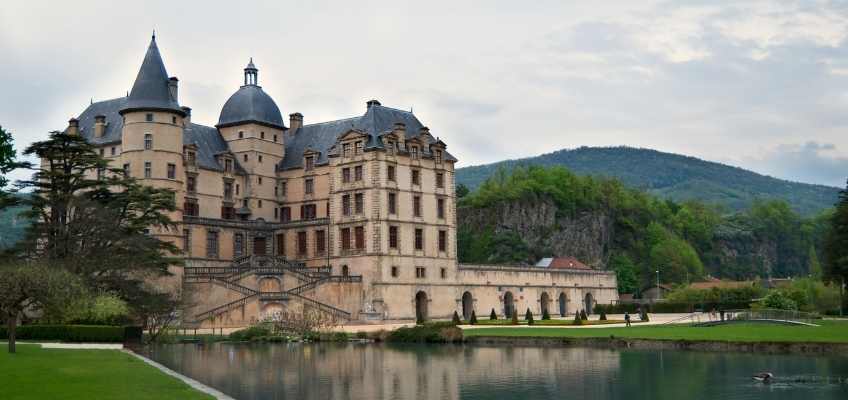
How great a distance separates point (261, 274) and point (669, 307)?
3375 centimetres

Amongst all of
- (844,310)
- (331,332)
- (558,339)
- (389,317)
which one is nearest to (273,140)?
(389,317)

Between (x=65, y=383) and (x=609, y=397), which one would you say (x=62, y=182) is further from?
(x=609, y=397)

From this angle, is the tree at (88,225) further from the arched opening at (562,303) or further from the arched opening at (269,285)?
the arched opening at (562,303)

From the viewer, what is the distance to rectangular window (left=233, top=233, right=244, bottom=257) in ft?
217

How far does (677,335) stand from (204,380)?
2192cm

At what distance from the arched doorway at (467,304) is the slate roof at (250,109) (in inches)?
715

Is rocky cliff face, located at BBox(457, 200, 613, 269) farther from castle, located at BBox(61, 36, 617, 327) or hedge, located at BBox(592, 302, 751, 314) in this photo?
castle, located at BBox(61, 36, 617, 327)

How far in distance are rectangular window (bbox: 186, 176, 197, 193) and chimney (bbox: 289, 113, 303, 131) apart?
1235 centimetres

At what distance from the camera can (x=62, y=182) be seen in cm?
4391

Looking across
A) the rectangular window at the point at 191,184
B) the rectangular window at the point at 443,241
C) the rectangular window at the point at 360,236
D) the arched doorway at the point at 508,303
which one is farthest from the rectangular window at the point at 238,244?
the arched doorway at the point at 508,303

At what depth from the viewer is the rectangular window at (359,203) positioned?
63.7m

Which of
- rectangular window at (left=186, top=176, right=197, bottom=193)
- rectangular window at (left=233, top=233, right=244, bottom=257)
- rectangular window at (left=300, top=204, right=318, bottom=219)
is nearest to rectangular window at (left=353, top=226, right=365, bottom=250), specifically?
rectangular window at (left=300, top=204, right=318, bottom=219)

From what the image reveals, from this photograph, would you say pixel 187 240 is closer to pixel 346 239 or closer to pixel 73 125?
pixel 346 239

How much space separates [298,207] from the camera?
70500 millimetres
